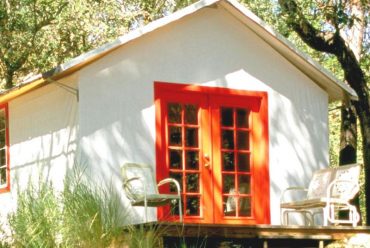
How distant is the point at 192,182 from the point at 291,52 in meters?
2.45

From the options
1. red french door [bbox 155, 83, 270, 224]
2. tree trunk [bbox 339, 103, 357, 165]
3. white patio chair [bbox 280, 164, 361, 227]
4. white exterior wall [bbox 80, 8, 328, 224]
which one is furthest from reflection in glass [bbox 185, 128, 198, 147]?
tree trunk [bbox 339, 103, 357, 165]

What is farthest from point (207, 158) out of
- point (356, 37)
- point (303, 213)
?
point (356, 37)

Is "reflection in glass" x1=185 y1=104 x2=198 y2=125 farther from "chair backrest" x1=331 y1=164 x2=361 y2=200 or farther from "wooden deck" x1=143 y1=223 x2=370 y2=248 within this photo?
"wooden deck" x1=143 y1=223 x2=370 y2=248

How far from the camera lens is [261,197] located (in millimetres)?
12102

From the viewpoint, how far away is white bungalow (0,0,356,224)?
35.9 ft

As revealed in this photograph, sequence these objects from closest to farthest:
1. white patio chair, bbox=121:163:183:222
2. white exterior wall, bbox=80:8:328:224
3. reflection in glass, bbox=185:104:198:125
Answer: white patio chair, bbox=121:163:183:222, white exterior wall, bbox=80:8:328:224, reflection in glass, bbox=185:104:198:125

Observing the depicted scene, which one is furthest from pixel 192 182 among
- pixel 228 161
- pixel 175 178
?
pixel 228 161

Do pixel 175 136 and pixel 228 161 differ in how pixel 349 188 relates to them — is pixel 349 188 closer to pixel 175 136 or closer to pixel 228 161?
pixel 228 161

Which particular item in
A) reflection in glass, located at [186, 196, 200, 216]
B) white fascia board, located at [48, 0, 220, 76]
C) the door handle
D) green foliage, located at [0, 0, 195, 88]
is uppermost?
green foliage, located at [0, 0, 195, 88]

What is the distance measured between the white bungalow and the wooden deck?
1.51 metres

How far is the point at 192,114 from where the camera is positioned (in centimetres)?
1174

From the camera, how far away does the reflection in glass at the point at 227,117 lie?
12.0m

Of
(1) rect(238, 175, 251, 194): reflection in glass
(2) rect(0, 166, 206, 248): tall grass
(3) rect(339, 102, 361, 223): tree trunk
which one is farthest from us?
(3) rect(339, 102, 361, 223): tree trunk

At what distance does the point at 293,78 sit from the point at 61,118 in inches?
143
